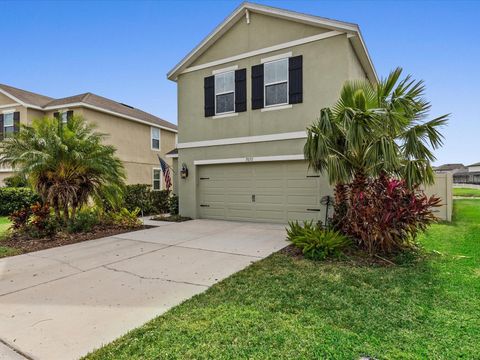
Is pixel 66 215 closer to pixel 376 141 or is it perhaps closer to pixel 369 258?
pixel 369 258

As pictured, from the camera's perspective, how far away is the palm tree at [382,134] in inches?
235

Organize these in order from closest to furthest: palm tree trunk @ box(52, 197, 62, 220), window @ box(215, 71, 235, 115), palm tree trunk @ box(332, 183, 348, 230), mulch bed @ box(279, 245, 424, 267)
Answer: mulch bed @ box(279, 245, 424, 267) < palm tree trunk @ box(332, 183, 348, 230) < palm tree trunk @ box(52, 197, 62, 220) < window @ box(215, 71, 235, 115)

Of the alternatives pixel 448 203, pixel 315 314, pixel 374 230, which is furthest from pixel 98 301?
pixel 448 203

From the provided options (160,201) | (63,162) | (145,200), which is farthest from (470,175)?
(63,162)

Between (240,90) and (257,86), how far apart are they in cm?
71

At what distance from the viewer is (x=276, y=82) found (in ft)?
33.5

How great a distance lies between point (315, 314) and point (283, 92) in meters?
8.02

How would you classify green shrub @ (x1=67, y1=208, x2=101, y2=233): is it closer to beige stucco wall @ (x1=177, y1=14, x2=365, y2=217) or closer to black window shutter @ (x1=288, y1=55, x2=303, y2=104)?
beige stucco wall @ (x1=177, y1=14, x2=365, y2=217)

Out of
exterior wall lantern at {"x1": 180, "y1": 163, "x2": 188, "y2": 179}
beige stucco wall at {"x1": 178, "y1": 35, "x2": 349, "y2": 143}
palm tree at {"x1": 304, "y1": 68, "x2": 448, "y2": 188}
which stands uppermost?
beige stucco wall at {"x1": 178, "y1": 35, "x2": 349, "y2": 143}

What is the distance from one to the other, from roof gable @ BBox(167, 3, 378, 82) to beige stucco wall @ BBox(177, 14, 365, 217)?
0.18m

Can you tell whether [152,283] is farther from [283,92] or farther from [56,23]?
[56,23]

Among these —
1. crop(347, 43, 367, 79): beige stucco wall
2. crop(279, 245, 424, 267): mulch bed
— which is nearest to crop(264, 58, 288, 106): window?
crop(347, 43, 367, 79): beige stucco wall

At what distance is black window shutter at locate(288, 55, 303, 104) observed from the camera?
9.72 m

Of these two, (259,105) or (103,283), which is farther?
(259,105)
